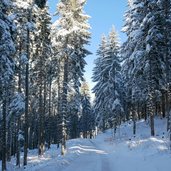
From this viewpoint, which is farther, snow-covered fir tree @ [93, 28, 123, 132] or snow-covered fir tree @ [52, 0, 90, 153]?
snow-covered fir tree @ [93, 28, 123, 132]

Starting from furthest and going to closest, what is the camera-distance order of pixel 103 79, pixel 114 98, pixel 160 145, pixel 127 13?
pixel 103 79, pixel 114 98, pixel 127 13, pixel 160 145

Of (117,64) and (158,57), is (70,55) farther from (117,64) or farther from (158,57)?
(117,64)

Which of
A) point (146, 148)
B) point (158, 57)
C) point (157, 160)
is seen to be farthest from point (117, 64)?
point (157, 160)

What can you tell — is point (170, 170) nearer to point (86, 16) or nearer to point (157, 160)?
point (157, 160)

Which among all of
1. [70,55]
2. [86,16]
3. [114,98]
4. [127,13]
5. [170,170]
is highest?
[127,13]

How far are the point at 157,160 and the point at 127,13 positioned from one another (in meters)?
33.9

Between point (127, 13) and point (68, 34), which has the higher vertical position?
point (127, 13)

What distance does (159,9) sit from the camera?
33.2 m

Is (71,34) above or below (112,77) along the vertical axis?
above

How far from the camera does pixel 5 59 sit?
19328 mm

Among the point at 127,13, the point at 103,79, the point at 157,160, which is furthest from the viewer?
the point at 103,79

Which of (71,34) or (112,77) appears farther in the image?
(112,77)

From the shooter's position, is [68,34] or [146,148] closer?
[146,148]

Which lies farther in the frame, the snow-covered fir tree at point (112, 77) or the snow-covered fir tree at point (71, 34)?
the snow-covered fir tree at point (112, 77)
